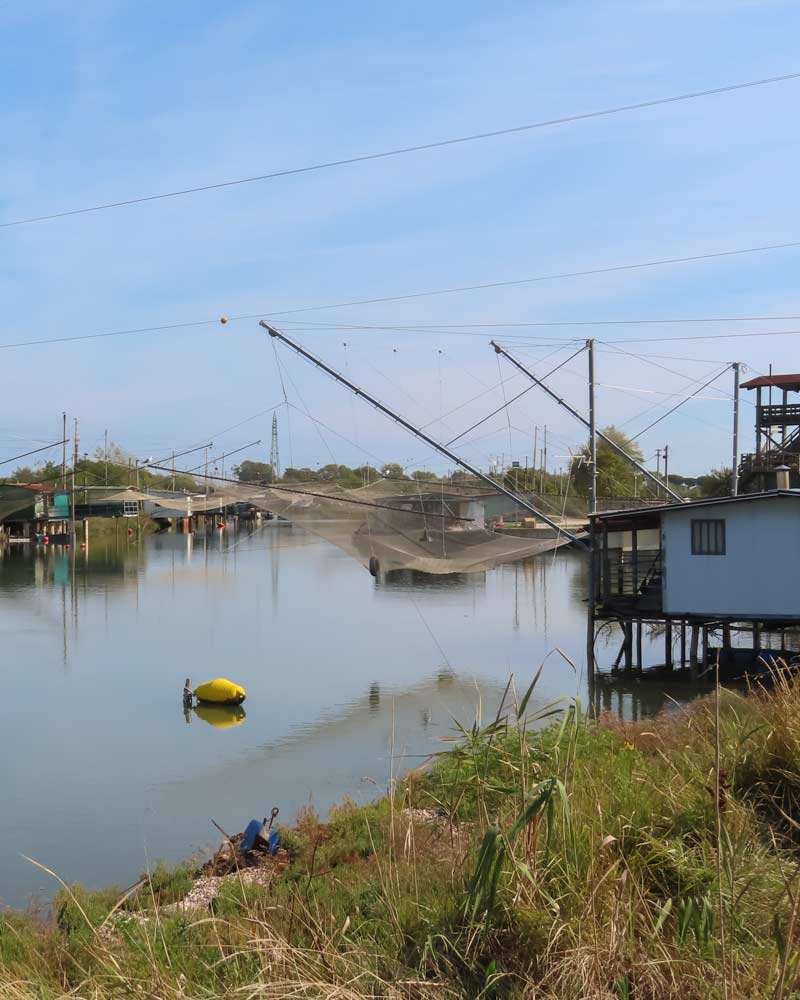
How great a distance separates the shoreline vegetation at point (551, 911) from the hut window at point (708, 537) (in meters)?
13.2

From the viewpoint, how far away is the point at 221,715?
16.5m

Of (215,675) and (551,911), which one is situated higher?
(551,911)

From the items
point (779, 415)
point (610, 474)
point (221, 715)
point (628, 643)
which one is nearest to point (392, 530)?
point (221, 715)

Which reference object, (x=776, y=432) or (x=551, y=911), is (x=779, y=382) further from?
(x=551, y=911)

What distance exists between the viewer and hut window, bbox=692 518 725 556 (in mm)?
17766

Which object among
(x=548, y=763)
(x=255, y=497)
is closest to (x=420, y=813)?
(x=548, y=763)

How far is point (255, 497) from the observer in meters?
20.3

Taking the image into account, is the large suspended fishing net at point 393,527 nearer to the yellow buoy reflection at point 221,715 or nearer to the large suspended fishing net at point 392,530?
the large suspended fishing net at point 392,530

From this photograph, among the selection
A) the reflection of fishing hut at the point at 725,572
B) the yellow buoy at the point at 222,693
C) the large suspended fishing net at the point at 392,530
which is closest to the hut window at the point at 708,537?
the reflection of fishing hut at the point at 725,572

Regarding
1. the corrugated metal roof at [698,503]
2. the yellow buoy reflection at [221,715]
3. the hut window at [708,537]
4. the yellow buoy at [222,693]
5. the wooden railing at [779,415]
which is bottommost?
the yellow buoy reflection at [221,715]

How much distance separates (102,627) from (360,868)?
21.3 m

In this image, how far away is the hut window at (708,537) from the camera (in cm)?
1777

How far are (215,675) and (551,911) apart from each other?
1714cm

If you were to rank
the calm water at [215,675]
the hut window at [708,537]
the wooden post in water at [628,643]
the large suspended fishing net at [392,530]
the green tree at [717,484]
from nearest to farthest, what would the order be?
the calm water at [215,675] < the hut window at [708,537] < the large suspended fishing net at [392,530] < the wooden post in water at [628,643] < the green tree at [717,484]
